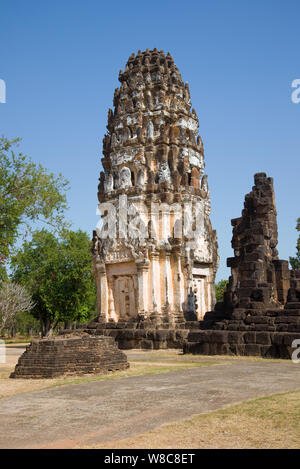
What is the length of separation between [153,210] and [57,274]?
647 inches

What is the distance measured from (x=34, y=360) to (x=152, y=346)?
32.9 feet

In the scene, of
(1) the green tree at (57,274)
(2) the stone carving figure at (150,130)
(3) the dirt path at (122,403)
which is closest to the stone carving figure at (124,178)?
(2) the stone carving figure at (150,130)

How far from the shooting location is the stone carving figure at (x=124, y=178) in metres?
25.4

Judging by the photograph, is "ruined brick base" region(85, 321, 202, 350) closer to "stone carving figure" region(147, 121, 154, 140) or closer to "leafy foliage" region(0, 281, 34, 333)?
"stone carving figure" region(147, 121, 154, 140)

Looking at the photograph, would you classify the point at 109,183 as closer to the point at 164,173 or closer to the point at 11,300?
the point at 164,173

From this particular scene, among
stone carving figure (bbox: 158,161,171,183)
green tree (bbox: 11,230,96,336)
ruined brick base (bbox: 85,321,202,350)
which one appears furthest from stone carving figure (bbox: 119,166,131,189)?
green tree (bbox: 11,230,96,336)

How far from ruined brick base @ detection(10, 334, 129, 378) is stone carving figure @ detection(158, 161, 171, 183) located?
13.6 meters

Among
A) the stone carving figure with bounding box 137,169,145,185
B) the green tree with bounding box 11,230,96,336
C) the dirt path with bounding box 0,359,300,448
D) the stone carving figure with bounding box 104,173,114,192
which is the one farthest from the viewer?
the green tree with bounding box 11,230,96,336

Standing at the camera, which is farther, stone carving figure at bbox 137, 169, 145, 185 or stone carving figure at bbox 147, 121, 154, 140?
stone carving figure at bbox 147, 121, 154, 140

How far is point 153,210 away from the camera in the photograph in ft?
81.0

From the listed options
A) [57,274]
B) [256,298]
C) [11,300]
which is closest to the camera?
[256,298]

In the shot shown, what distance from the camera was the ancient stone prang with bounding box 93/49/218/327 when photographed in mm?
24094

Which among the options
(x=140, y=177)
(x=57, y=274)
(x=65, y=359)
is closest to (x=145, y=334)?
(x=140, y=177)

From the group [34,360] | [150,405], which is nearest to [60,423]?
[150,405]
